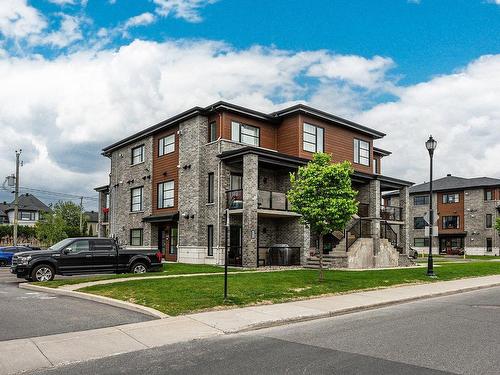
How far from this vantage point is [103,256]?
796 inches

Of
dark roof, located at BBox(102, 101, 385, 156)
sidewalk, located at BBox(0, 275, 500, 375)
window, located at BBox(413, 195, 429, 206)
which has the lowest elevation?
sidewalk, located at BBox(0, 275, 500, 375)

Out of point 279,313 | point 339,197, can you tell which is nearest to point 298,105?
point 339,197

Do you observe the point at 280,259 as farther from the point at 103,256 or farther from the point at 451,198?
the point at 451,198

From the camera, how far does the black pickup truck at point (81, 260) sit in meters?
18.4

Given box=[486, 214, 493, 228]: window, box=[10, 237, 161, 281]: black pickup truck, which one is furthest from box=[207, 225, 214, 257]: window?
box=[486, 214, 493, 228]: window

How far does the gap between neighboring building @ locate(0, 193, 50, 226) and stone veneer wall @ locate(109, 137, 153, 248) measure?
49.3m

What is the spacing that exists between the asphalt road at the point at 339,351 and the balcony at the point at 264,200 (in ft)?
50.7

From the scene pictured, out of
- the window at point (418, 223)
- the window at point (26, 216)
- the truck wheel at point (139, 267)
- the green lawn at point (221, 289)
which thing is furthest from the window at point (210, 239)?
the window at point (26, 216)

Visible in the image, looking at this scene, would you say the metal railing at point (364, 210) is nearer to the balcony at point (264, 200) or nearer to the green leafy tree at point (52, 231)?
the balcony at point (264, 200)

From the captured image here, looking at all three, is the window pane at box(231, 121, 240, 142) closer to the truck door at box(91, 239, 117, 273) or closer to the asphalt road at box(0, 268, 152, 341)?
the truck door at box(91, 239, 117, 273)

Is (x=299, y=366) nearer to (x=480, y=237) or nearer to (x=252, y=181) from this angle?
(x=252, y=181)

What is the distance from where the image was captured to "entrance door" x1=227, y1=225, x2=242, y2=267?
88.1 ft

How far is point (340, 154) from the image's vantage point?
32.1 meters

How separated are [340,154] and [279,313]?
72.3 ft
